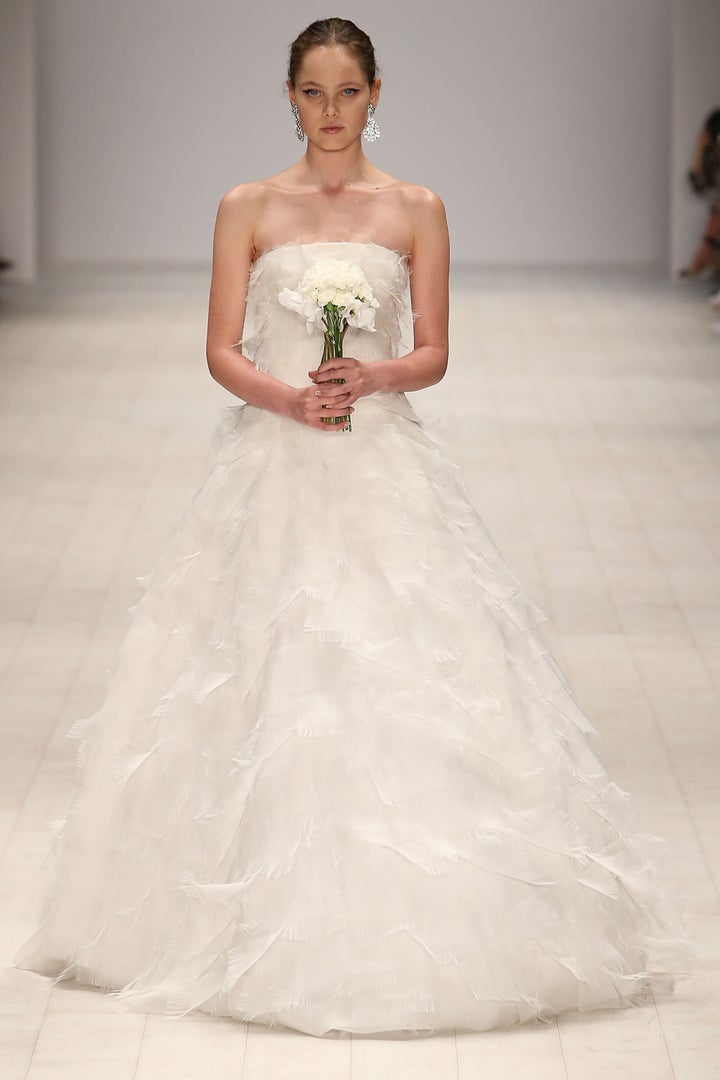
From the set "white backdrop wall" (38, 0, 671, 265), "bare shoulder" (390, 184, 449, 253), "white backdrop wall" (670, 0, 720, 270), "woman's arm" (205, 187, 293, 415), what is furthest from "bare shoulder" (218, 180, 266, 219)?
"white backdrop wall" (38, 0, 671, 265)

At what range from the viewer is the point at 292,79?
3053mm

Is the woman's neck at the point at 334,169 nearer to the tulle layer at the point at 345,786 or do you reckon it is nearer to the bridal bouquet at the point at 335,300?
the bridal bouquet at the point at 335,300

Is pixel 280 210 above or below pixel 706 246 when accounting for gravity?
above

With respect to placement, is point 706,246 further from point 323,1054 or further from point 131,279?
point 323,1054

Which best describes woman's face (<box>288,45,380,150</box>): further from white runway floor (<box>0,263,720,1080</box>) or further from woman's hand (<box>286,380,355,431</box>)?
white runway floor (<box>0,263,720,1080</box>)

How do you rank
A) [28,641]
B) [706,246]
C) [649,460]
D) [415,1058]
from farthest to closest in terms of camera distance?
[706,246] < [649,460] < [28,641] < [415,1058]

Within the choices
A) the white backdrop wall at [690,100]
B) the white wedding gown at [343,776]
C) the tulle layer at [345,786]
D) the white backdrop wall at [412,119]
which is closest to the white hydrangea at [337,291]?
the white wedding gown at [343,776]

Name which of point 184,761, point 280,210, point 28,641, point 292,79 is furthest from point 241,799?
point 28,641

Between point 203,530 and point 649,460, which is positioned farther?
point 649,460

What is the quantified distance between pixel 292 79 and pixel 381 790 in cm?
120

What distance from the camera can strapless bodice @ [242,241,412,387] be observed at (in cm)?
307

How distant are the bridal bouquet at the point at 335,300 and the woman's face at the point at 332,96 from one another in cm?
24

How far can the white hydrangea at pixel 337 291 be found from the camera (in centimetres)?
292

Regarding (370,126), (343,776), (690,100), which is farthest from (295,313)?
(690,100)
